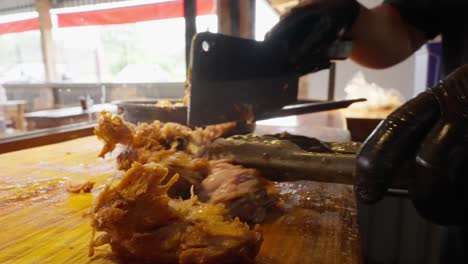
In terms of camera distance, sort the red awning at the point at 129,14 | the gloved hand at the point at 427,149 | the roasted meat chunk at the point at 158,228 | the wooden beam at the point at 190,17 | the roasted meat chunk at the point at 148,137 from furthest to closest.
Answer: the red awning at the point at 129,14 → the wooden beam at the point at 190,17 → the roasted meat chunk at the point at 148,137 → the gloved hand at the point at 427,149 → the roasted meat chunk at the point at 158,228

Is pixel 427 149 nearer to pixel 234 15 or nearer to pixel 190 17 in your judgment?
pixel 190 17

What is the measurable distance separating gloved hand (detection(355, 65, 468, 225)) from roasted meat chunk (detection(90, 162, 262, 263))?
36 cm

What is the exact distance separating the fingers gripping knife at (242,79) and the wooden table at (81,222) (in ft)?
1.90

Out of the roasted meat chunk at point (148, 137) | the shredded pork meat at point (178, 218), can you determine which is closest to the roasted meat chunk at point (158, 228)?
the shredded pork meat at point (178, 218)

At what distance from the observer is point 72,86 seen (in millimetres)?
5863

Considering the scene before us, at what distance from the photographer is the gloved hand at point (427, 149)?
2.85 ft

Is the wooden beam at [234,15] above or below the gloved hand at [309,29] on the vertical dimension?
above

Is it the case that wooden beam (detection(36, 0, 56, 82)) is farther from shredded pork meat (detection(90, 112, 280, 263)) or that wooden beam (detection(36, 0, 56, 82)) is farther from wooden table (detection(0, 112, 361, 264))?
shredded pork meat (detection(90, 112, 280, 263))

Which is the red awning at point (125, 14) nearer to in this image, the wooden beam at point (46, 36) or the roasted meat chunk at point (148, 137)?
the wooden beam at point (46, 36)

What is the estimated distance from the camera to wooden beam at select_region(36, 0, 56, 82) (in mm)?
3631

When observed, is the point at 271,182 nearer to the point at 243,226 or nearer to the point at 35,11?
the point at 243,226

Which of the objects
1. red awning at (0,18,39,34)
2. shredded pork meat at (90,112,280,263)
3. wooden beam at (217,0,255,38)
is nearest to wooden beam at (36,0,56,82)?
red awning at (0,18,39,34)


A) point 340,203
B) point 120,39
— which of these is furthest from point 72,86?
point 340,203

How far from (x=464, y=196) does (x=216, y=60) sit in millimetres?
1172
